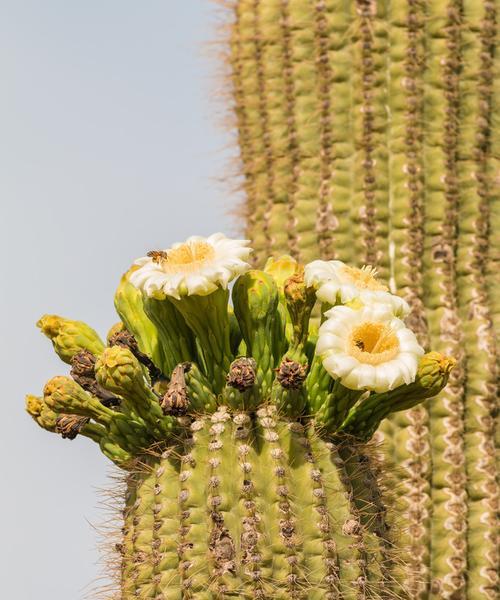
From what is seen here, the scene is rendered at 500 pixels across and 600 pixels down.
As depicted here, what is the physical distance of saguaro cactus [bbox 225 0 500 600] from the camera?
11.5ft

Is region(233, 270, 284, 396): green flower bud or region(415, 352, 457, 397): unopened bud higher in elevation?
region(233, 270, 284, 396): green flower bud

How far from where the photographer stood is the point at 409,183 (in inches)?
139

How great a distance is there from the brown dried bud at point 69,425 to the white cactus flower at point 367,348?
0.47 metres

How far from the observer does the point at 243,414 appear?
89.8 inches

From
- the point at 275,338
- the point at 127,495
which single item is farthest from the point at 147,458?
the point at 275,338

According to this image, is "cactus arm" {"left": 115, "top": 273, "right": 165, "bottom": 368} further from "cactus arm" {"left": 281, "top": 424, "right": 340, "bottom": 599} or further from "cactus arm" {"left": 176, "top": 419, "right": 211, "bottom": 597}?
"cactus arm" {"left": 281, "top": 424, "right": 340, "bottom": 599}

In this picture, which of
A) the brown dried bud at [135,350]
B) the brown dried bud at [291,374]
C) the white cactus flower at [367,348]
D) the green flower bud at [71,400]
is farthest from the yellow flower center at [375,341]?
the green flower bud at [71,400]

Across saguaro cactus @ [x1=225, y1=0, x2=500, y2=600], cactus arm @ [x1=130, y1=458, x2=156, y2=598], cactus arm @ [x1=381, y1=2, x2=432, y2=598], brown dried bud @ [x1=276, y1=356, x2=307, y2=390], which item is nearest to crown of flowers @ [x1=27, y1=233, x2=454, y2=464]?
brown dried bud @ [x1=276, y1=356, x2=307, y2=390]

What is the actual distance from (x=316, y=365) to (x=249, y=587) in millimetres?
420

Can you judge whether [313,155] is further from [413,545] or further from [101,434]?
[101,434]

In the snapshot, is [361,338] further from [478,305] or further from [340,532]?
[478,305]

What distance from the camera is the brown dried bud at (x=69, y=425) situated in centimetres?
237

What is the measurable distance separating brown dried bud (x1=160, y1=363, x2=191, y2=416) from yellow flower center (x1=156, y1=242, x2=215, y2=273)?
20cm

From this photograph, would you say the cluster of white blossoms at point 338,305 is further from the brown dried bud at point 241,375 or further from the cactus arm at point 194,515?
the cactus arm at point 194,515
